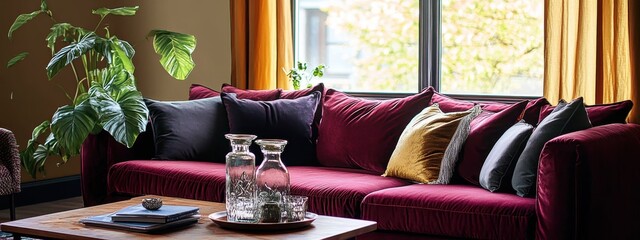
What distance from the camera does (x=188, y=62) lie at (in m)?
5.21

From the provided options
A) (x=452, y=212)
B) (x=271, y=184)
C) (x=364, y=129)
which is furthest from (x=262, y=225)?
(x=364, y=129)

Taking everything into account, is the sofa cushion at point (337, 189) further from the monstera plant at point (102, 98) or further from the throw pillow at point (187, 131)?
the monstera plant at point (102, 98)

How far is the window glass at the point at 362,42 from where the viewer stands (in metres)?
5.36

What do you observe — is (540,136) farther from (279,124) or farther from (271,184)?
(279,124)

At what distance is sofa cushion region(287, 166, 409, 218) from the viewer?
151 inches

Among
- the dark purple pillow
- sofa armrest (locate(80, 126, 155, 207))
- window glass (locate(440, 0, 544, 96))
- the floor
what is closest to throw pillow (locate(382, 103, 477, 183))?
the dark purple pillow

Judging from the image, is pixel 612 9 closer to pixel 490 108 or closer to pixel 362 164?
pixel 490 108

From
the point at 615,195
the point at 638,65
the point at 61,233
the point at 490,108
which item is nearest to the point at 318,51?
the point at 490,108

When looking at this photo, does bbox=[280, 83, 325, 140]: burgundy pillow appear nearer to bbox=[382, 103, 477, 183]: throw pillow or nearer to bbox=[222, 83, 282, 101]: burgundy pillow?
bbox=[222, 83, 282, 101]: burgundy pillow

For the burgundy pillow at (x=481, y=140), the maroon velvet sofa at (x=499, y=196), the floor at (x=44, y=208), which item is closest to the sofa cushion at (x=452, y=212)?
the maroon velvet sofa at (x=499, y=196)

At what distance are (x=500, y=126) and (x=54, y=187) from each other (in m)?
3.17

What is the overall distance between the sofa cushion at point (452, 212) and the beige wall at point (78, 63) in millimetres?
2553

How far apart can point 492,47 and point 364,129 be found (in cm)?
102

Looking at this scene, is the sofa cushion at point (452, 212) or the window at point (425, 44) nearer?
the sofa cushion at point (452, 212)
